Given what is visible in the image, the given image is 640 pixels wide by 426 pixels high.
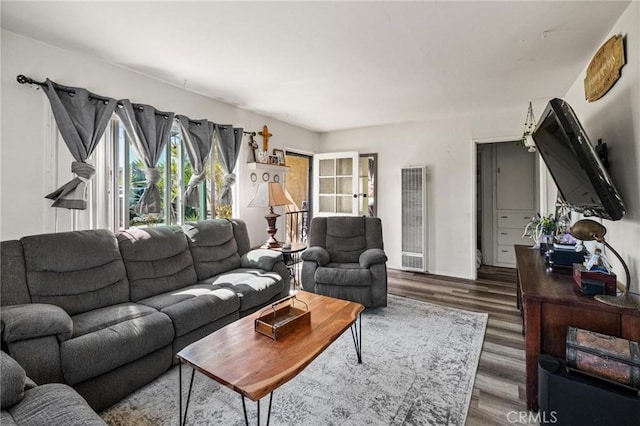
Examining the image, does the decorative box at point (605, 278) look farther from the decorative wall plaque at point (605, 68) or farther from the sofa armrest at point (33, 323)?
the sofa armrest at point (33, 323)

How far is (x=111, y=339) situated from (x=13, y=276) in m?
0.79

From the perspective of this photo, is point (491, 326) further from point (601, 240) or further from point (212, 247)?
point (212, 247)

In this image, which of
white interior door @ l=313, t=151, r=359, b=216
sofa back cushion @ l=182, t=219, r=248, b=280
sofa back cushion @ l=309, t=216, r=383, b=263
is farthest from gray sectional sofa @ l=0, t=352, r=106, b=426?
white interior door @ l=313, t=151, r=359, b=216

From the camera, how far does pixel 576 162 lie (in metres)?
1.75

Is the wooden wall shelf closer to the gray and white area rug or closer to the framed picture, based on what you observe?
the framed picture

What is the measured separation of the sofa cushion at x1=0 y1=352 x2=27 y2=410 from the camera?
1102mm

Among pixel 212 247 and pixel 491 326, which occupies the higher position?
pixel 212 247

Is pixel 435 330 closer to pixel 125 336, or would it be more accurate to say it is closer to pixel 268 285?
pixel 268 285

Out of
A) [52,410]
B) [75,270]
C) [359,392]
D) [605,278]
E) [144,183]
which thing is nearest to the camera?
[52,410]

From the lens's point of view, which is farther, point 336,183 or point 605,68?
point 336,183

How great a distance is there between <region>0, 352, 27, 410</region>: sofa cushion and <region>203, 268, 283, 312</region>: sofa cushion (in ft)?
4.73

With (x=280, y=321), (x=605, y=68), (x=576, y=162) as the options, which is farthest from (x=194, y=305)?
(x=605, y=68)

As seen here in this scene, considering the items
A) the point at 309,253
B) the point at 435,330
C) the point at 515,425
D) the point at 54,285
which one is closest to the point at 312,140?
the point at 309,253

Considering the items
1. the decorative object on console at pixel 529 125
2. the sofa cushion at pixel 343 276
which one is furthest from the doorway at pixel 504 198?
the sofa cushion at pixel 343 276
